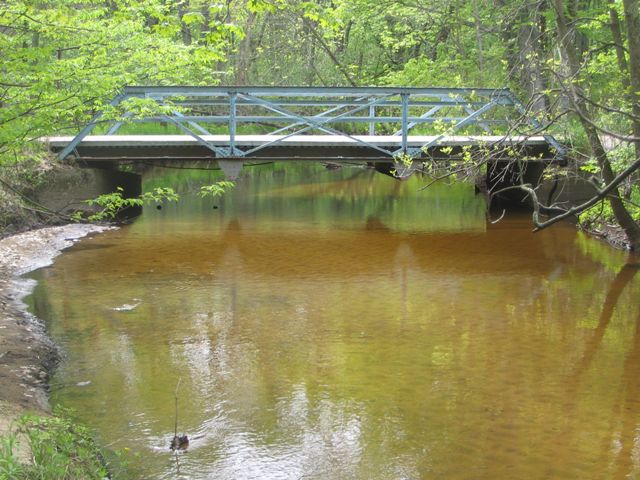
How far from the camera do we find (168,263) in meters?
11.7

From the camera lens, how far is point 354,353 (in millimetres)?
7254

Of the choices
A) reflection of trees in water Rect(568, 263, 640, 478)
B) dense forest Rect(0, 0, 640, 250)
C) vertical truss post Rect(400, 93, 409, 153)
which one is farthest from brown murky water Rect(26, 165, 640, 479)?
vertical truss post Rect(400, 93, 409, 153)

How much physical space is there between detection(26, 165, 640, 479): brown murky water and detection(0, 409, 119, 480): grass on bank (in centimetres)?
36

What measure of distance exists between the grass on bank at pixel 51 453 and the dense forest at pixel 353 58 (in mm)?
2699

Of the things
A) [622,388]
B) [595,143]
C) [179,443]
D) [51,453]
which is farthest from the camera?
[595,143]

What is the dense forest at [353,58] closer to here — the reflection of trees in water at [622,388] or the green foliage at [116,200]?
the green foliage at [116,200]

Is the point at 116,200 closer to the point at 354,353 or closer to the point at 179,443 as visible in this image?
the point at 354,353

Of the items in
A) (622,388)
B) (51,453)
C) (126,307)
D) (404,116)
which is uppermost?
(404,116)

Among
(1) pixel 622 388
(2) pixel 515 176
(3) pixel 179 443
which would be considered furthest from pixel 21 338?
(2) pixel 515 176

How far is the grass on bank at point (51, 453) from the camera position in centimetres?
367

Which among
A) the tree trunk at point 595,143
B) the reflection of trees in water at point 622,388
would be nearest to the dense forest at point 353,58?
the tree trunk at point 595,143

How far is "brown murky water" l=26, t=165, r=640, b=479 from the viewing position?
5125 mm

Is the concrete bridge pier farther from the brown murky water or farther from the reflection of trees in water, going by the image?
the reflection of trees in water

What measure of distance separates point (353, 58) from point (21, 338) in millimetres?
21835
